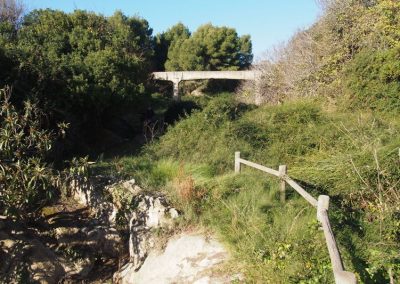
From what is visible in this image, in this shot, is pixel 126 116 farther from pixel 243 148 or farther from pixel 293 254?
pixel 293 254

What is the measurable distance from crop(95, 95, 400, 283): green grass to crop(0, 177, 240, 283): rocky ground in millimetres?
325

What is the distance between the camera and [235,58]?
33.0m

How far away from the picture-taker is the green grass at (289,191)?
13.7 ft

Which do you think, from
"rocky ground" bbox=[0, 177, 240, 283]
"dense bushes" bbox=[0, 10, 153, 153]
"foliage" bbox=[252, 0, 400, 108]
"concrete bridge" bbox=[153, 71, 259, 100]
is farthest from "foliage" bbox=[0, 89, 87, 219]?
"concrete bridge" bbox=[153, 71, 259, 100]

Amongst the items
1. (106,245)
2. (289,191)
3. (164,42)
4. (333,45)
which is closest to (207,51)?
(164,42)

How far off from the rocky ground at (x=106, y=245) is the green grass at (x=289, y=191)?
0.33m

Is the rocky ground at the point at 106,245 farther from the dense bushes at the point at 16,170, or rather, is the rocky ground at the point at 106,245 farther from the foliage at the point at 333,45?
the foliage at the point at 333,45

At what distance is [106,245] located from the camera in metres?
6.67

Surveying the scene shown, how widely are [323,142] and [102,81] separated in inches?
253

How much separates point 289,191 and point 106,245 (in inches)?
118

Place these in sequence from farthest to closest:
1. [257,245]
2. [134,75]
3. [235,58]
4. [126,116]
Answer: [235,58]
[126,116]
[134,75]
[257,245]

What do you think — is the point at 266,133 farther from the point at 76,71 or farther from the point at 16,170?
the point at 16,170

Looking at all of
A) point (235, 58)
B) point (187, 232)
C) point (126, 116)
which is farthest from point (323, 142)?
point (235, 58)

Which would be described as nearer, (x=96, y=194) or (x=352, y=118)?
(x=96, y=194)
